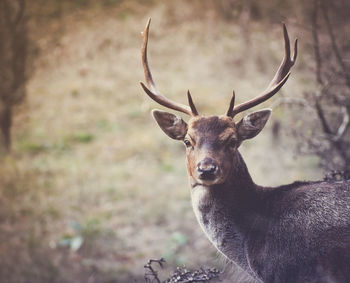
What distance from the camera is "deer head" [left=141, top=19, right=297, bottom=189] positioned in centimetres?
367

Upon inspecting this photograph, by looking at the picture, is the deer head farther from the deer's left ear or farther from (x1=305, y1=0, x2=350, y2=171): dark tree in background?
(x1=305, y1=0, x2=350, y2=171): dark tree in background

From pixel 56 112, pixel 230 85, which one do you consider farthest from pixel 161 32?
pixel 56 112

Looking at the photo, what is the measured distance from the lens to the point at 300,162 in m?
9.19

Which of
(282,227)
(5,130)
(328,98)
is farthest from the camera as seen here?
(5,130)

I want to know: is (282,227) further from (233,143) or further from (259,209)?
(233,143)

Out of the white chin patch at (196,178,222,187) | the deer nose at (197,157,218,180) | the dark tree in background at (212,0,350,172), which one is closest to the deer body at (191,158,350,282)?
the white chin patch at (196,178,222,187)

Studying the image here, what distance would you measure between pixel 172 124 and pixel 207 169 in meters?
0.70

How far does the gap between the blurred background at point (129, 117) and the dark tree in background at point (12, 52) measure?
0.02m

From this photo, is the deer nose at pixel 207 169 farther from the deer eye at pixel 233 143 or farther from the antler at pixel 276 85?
the antler at pixel 276 85

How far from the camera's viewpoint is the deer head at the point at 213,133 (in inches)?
145

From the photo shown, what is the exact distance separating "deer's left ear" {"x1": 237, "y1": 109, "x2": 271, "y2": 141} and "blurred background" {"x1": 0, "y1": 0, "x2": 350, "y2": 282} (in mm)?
1160

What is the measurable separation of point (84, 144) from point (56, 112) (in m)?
1.41

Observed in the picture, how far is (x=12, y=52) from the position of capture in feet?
31.7

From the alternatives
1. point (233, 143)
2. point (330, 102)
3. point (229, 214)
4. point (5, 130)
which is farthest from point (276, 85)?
point (5, 130)
